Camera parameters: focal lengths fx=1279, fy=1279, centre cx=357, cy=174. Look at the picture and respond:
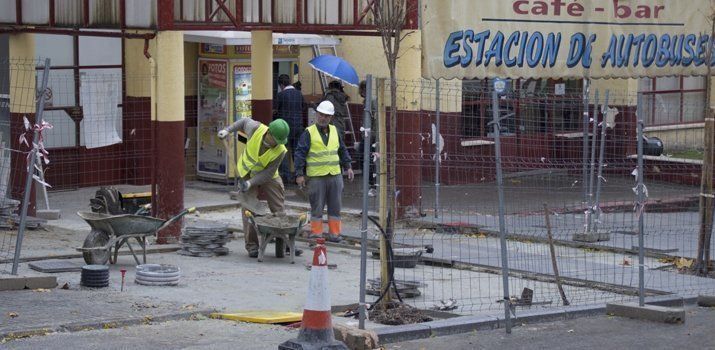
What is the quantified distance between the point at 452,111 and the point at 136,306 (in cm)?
1108

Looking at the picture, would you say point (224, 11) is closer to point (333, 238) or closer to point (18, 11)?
point (18, 11)

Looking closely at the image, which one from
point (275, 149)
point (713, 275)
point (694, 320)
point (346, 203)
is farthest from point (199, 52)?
point (694, 320)

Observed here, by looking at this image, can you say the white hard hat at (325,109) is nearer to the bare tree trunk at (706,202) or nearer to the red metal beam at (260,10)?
the red metal beam at (260,10)

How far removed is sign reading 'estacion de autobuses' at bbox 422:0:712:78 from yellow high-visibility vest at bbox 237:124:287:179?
485cm

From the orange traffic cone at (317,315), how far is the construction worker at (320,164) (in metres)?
6.54

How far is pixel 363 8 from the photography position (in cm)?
1886

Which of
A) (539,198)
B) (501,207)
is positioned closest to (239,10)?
(539,198)

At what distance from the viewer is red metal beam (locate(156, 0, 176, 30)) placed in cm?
1577

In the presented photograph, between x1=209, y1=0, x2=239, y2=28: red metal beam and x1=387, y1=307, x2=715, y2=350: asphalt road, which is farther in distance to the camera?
x1=209, y1=0, x2=239, y2=28: red metal beam

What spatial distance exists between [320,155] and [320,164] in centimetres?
11

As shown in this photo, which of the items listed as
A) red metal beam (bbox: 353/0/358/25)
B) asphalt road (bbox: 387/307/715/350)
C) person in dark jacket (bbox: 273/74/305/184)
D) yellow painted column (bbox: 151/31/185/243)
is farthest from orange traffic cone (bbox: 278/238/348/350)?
person in dark jacket (bbox: 273/74/305/184)

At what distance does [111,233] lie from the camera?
1387cm

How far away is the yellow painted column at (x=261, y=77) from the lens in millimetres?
19078

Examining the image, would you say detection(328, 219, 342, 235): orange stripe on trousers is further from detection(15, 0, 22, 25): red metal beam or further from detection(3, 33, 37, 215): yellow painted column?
detection(15, 0, 22, 25): red metal beam
